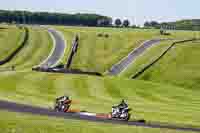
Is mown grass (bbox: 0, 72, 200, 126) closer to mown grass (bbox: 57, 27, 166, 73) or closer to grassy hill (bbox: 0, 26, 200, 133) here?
grassy hill (bbox: 0, 26, 200, 133)

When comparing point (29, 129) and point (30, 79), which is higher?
point (29, 129)

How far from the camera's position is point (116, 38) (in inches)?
6580

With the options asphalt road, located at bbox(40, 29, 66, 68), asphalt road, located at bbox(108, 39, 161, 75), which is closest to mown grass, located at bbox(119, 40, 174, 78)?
asphalt road, located at bbox(108, 39, 161, 75)

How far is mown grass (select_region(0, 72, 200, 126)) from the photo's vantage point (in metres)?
64.9

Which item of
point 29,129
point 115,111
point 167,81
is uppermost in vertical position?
point 29,129

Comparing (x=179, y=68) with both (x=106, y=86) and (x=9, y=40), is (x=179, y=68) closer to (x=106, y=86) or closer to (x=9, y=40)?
(x=106, y=86)

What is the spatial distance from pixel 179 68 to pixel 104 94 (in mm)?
43967

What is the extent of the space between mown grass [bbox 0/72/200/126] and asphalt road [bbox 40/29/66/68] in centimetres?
3081

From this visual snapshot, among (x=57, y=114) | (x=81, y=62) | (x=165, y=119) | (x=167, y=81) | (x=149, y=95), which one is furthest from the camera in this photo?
(x=81, y=62)

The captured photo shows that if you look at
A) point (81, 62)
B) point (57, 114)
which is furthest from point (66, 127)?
point (81, 62)

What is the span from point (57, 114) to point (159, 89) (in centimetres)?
4469

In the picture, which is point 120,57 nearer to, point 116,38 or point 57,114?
point 116,38

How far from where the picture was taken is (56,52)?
150500mm

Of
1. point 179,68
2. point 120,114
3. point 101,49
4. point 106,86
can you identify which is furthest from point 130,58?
point 120,114
